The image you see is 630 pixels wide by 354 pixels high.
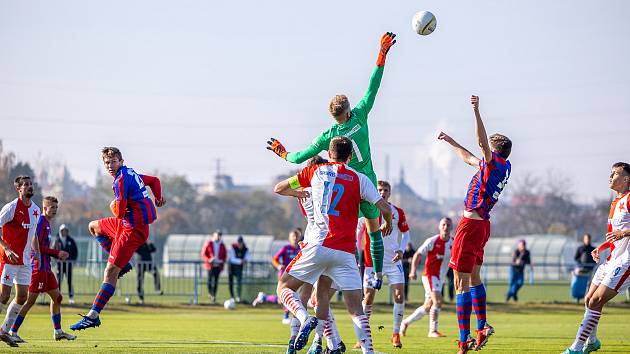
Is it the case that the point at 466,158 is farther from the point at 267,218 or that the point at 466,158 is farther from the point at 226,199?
the point at 226,199

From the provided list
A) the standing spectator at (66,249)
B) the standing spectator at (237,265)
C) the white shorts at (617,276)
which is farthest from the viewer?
the standing spectator at (237,265)

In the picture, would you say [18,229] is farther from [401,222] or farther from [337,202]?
[337,202]

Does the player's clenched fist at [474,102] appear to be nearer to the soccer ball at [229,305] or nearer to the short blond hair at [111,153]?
the short blond hair at [111,153]

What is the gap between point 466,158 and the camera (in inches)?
531

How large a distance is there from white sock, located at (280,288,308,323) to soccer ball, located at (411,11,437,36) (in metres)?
4.53

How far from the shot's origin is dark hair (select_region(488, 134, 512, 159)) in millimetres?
13414

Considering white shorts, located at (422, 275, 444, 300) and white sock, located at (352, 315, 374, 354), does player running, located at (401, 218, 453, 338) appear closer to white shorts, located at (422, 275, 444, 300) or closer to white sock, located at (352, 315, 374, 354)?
white shorts, located at (422, 275, 444, 300)

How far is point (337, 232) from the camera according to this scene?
11.3 meters

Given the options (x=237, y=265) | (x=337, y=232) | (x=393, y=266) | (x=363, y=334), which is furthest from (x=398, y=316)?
(x=237, y=265)

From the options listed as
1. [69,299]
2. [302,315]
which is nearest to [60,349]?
[302,315]

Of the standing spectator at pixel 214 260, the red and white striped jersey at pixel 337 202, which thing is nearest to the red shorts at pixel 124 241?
the red and white striped jersey at pixel 337 202

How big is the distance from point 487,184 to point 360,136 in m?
1.79

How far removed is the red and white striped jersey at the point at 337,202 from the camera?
11.3 meters

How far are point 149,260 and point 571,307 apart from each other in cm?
1328
